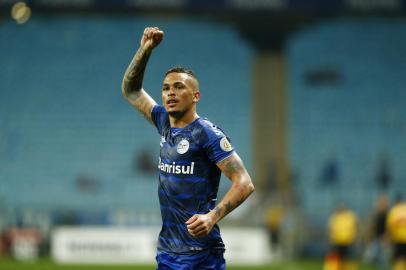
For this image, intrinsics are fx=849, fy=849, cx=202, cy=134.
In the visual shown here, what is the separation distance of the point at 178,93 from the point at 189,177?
22.0 inches

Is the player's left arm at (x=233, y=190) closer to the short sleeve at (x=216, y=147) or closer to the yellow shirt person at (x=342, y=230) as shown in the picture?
the short sleeve at (x=216, y=147)

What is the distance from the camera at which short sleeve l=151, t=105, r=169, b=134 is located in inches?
233

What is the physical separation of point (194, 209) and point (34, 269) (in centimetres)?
1333

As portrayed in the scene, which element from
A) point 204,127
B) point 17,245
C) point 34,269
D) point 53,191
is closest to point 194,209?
point 204,127

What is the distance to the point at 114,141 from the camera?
88.6 ft

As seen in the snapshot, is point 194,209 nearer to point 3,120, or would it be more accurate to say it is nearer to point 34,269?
point 34,269

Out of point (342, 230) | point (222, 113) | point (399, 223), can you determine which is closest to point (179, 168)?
point (399, 223)

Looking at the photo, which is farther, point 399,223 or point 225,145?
point 399,223

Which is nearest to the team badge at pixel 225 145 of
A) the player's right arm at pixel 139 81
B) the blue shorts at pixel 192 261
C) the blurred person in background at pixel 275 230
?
the blue shorts at pixel 192 261

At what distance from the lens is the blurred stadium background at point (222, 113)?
1009 inches

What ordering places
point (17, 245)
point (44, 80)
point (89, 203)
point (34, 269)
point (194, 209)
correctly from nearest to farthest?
point (194, 209)
point (34, 269)
point (17, 245)
point (89, 203)
point (44, 80)

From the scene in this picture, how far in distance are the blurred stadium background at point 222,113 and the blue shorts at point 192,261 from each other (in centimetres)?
1887

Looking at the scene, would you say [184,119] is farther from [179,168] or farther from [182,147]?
[179,168]

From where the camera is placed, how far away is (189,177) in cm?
559
